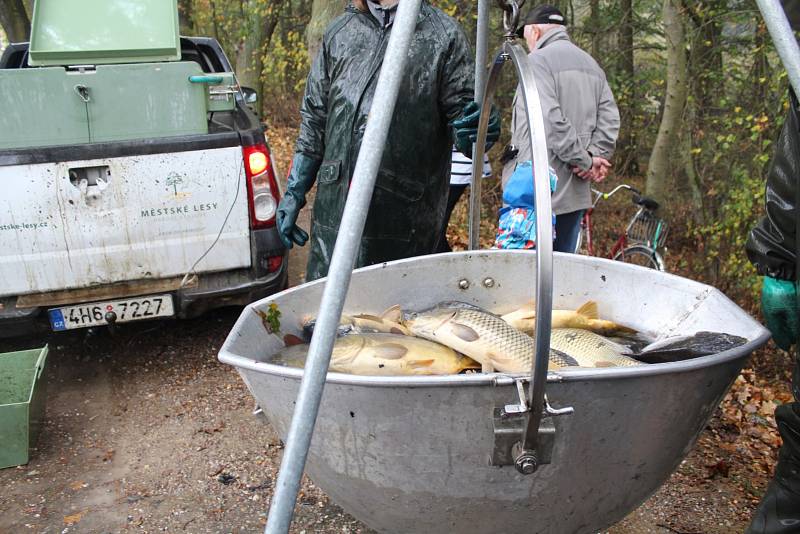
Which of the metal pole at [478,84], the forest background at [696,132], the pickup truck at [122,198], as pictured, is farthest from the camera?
the forest background at [696,132]

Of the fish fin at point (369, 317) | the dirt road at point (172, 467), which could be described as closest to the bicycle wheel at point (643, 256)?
the dirt road at point (172, 467)

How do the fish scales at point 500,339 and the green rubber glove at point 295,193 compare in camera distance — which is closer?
the fish scales at point 500,339

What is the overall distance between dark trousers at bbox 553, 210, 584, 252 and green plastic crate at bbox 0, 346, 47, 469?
324 cm

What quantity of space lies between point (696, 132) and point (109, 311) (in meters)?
6.24

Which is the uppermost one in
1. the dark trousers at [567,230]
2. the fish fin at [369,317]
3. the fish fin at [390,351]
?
the fish fin at [390,351]

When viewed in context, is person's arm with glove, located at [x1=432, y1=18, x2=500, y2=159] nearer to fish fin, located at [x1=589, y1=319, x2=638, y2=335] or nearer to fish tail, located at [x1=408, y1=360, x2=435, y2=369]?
fish fin, located at [x1=589, y1=319, x2=638, y2=335]

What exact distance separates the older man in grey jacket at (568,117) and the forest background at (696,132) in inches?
66.1

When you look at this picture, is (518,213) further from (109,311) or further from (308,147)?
(109,311)

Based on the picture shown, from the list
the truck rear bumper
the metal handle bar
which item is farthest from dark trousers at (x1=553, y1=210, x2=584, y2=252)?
the metal handle bar

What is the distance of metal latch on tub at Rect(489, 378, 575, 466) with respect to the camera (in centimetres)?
144

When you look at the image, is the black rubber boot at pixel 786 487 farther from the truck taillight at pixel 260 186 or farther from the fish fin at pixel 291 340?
the truck taillight at pixel 260 186

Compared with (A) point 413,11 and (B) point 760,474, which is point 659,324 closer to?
(A) point 413,11

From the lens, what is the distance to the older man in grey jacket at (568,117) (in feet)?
14.1

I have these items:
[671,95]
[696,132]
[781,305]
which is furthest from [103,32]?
[696,132]
